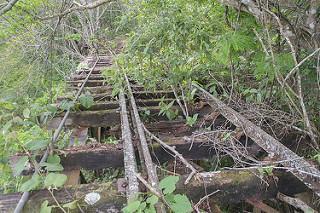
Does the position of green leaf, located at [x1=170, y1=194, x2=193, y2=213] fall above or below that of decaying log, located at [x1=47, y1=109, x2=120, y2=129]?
below

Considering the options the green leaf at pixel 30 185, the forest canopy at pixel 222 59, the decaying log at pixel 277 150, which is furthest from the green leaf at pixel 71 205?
the decaying log at pixel 277 150

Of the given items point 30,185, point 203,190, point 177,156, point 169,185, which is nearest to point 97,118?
point 177,156

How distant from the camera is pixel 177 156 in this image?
2.48 metres

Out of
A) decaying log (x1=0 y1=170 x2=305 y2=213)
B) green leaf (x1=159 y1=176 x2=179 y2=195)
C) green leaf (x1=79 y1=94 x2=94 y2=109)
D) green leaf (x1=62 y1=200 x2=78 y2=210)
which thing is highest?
green leaf (x1=79 y1=94 x2=94 y2=109)

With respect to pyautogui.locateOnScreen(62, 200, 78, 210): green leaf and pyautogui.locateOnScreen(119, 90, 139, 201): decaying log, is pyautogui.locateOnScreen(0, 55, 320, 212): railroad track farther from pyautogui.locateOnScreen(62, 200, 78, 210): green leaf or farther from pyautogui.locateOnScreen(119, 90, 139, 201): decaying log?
pyautogui.locateOnScreen(62, 200, 78, 210): green leaf

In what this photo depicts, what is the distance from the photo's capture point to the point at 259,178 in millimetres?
1956

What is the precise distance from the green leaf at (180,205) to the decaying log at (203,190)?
353mm

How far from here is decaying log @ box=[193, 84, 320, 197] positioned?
6.16 ft

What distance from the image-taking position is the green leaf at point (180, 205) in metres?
1.47

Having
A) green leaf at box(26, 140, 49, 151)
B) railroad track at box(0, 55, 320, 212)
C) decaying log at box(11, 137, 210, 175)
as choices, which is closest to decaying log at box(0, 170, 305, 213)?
railroad track at box(0, 55, 320, 212)

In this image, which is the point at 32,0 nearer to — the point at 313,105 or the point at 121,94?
the point at 121,94

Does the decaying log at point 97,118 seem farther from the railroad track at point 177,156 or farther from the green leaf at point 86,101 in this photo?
the green leaf at point 86,101

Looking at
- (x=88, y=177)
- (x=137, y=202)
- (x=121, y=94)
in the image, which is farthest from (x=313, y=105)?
(x=88, y=177)

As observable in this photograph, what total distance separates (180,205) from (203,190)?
0.45 metres
